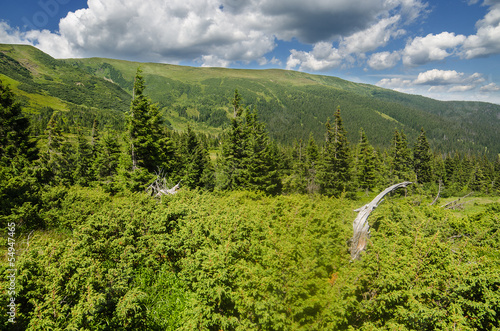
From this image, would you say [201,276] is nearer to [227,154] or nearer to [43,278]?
[43,278]

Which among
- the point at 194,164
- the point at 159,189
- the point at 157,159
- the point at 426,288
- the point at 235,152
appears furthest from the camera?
Result: the point at 194,164

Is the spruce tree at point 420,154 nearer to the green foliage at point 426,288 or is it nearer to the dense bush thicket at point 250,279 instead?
the dense bush thicket at point 250,279

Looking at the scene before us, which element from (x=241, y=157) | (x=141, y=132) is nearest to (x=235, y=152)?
(x=241, y=157)

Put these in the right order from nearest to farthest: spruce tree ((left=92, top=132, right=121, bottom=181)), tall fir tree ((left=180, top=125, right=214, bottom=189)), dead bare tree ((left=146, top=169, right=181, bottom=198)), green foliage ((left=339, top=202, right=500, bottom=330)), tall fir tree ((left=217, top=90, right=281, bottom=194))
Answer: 1. green foliage ((left=339, top=202, right=500, bottom=330))
2. dead bare tree ((left=146, top=169, right=181, bottom=198))
3. tall fir tree ((left=217, top=90, right=281, bottom=194))
4. spruce tree ((left=92, top=132, right=121, bottom=181))
5. tall fir tree ((left=180, top=125, right=214, bottom=189))

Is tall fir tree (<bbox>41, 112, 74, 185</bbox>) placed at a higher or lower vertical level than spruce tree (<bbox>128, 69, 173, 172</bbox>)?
lower

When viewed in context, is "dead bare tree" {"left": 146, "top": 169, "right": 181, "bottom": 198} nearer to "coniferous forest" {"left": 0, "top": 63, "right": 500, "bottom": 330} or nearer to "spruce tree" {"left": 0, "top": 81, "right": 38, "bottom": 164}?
"coniferous forest" {"left": 0, "top": 63, "right": 500, "bottom": 330}

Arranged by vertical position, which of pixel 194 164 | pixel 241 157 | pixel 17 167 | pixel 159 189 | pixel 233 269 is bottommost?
pixel 194 164

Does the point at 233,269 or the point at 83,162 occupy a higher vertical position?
the point at 233,269

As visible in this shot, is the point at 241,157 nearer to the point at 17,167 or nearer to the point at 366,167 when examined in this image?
the point at 17,167

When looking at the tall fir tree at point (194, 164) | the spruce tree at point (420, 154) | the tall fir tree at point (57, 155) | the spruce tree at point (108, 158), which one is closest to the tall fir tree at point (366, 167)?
the spruce tree at point (420, 154)

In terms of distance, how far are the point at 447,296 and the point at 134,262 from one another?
900 centimetres

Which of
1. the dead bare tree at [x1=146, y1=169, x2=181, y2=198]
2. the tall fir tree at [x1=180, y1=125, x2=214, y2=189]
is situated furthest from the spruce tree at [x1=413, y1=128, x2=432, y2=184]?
the dead bare tree at [x1=146, y1=169, x2=181, y2=198]

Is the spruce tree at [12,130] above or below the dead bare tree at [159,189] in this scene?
above

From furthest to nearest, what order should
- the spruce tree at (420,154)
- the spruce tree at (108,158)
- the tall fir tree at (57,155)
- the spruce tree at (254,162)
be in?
the spruce tree at (420,154) < the spruce tree at (108,158) < the tall fir tree at (57,155) < the spruce tree at (254,162)
